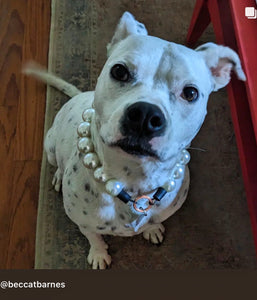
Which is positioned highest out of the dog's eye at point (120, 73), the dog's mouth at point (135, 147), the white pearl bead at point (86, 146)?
the dog's eye at point (120, 73)

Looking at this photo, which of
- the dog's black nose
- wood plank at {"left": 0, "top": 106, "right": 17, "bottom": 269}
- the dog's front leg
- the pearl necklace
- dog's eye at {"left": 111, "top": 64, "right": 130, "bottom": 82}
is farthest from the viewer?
wood plank at {"left": 0, "top": 106, "right": 17, "bottom": 269}

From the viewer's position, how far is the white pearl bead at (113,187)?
1113mm

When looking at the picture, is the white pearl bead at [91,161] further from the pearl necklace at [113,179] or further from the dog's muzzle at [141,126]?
the dog's muzzle at [141,126]

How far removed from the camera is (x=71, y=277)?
4.66 ft

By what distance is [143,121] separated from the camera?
90cm

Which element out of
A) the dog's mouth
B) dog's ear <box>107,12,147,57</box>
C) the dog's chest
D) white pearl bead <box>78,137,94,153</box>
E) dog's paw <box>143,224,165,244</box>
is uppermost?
dog's ear <box>107,12,147,57</box>

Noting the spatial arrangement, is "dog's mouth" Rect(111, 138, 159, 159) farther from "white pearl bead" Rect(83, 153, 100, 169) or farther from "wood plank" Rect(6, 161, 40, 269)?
"wood plank" Rect(6, 161, 40, 269)

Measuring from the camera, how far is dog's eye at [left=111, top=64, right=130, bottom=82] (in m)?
1.02

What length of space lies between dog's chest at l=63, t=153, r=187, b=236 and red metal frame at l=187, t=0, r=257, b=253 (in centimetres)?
28

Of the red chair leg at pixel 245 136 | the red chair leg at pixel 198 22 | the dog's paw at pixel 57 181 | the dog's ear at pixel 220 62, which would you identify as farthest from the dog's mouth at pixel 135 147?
the red chair leg at pixel 198 22

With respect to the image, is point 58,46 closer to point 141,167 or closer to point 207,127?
point 207,127

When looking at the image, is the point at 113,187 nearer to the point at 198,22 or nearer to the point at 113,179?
the point at 113,179

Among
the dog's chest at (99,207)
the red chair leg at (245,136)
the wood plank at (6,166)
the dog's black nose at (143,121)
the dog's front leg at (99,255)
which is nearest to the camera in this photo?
the dog's black nose at (143,121)

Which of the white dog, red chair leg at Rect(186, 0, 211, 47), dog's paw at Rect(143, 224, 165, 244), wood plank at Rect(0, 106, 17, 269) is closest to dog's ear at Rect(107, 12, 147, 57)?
the white dog
